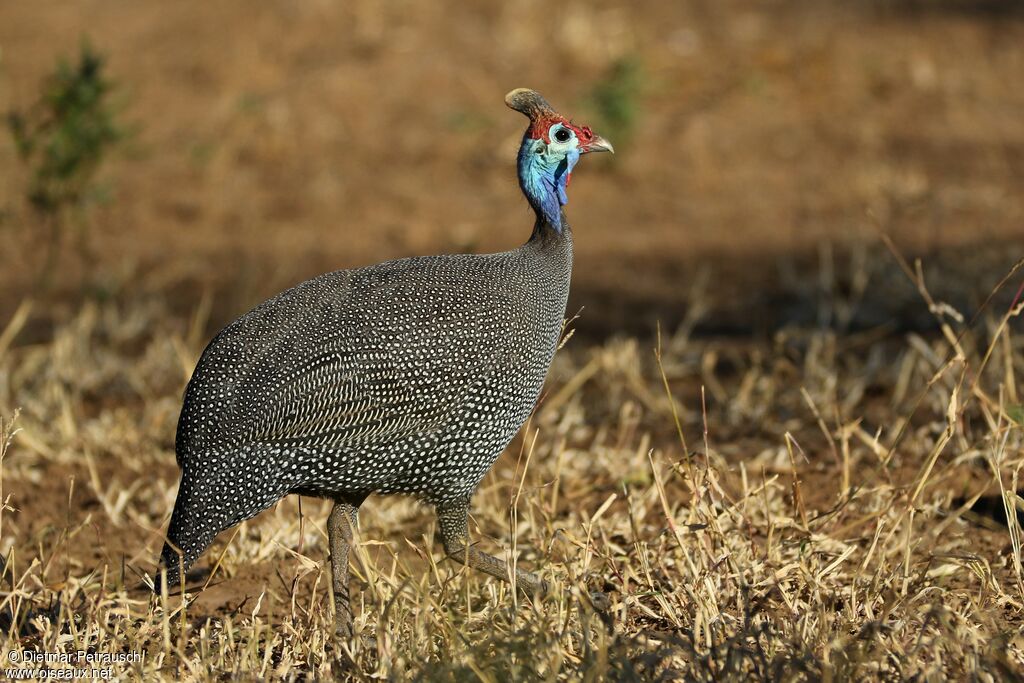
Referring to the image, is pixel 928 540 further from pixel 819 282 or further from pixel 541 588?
pixel 819 282

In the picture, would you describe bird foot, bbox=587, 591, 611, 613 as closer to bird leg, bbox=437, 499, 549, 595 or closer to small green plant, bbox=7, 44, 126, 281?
bird leg, bbox=437, 499, 549, 595

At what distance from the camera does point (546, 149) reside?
3.84 metres

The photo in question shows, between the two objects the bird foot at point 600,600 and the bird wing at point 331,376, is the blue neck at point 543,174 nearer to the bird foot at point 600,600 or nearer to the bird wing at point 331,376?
the bird wing at point 331,376

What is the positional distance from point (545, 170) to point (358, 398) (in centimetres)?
89

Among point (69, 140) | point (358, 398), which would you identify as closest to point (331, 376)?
point (358, 398)

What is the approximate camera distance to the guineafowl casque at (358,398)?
11.0 ft

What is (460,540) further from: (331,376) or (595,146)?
(595,146)

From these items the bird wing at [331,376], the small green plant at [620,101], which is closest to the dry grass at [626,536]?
the bird wing at [331,376]

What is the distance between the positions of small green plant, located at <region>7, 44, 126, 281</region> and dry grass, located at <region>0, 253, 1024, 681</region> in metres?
0.80

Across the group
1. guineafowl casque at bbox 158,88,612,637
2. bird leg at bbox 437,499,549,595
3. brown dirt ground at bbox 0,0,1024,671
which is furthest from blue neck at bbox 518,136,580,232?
brown dirt ground at bbox 0,0,1024,671

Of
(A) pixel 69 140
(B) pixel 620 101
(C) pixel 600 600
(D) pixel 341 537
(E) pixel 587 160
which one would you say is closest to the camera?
(C) pixel 600 600

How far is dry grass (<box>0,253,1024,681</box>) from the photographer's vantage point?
305 cm

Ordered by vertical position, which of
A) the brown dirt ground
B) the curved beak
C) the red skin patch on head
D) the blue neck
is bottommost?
the brown dirt ground

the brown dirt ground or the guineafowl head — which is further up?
the guineafowl head
